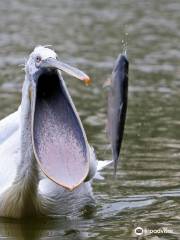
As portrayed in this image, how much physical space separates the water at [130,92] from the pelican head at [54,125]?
1.57 ft

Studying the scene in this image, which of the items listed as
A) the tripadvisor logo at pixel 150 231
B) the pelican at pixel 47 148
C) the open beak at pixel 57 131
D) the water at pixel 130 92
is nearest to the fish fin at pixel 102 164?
the water at pixel 130 92

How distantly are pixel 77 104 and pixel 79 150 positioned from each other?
432cm

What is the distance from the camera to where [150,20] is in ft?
55.4

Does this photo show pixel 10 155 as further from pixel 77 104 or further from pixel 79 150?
pixel 77 104

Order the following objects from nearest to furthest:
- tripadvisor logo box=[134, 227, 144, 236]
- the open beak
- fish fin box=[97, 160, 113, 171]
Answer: tripadvisor logo box=[134, 227, 144, 236]
the open beak
fish fin box=[97, 160, 113, 171]

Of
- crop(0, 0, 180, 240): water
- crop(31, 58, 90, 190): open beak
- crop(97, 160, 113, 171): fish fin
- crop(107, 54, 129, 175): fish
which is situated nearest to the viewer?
crop(107, 54, 129, 175): fish

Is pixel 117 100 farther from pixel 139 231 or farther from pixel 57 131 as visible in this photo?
pixel 139 231

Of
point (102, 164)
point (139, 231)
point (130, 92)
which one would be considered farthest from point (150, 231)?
point (130, 92)

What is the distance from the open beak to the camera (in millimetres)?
6086

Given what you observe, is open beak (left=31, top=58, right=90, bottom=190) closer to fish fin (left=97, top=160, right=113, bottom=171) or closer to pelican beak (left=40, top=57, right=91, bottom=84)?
pelican beak (left=40, top=57, right=91, bottom=84)

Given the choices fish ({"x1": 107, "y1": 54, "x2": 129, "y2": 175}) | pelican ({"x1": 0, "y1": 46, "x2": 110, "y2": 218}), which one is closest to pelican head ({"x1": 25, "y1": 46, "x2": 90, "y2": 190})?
pelican ({"x1": 0, "y1": 46, "x2": 110, "y2": 218})

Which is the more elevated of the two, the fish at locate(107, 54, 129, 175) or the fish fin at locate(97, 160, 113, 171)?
the fish at locate(107, 54, 129, 175)

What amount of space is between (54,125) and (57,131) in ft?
0.17

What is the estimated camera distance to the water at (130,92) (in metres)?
6.56
